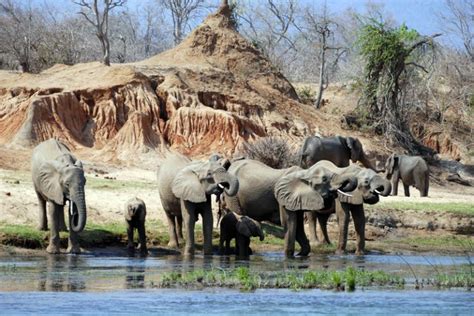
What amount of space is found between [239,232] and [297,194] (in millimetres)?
1422

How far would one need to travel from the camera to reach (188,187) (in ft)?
86.2

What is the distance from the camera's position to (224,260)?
25.2 metres

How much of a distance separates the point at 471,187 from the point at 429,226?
16083mm

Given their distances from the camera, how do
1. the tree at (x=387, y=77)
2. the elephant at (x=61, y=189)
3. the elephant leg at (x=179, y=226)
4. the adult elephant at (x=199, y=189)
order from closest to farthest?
the elephant at (x=61, y=189), the adult elephant at (x=199, y=189), the elephant leg at (x=179, y=226), the tree at (x=387, y=77)

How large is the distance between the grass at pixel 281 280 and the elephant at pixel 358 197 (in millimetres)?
6033

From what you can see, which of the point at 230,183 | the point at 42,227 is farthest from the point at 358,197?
the point at 42,227

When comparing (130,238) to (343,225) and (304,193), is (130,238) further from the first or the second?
(343,225)

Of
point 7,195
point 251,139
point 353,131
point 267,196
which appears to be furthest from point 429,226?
point 353,131

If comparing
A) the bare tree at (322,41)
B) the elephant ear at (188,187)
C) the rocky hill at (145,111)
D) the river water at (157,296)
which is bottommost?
the river water at (157,296)

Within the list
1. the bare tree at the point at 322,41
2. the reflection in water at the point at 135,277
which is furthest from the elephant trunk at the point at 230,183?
the bare tree at the point at 322,41

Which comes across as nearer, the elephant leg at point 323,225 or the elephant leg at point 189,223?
the elephant leg at point 189,223

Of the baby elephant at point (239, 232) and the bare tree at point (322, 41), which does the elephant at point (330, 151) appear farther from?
the bare tree at point (322, 41)

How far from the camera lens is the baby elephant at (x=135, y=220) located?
86.3 feet

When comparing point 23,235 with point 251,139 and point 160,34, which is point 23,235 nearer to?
point 251,139
